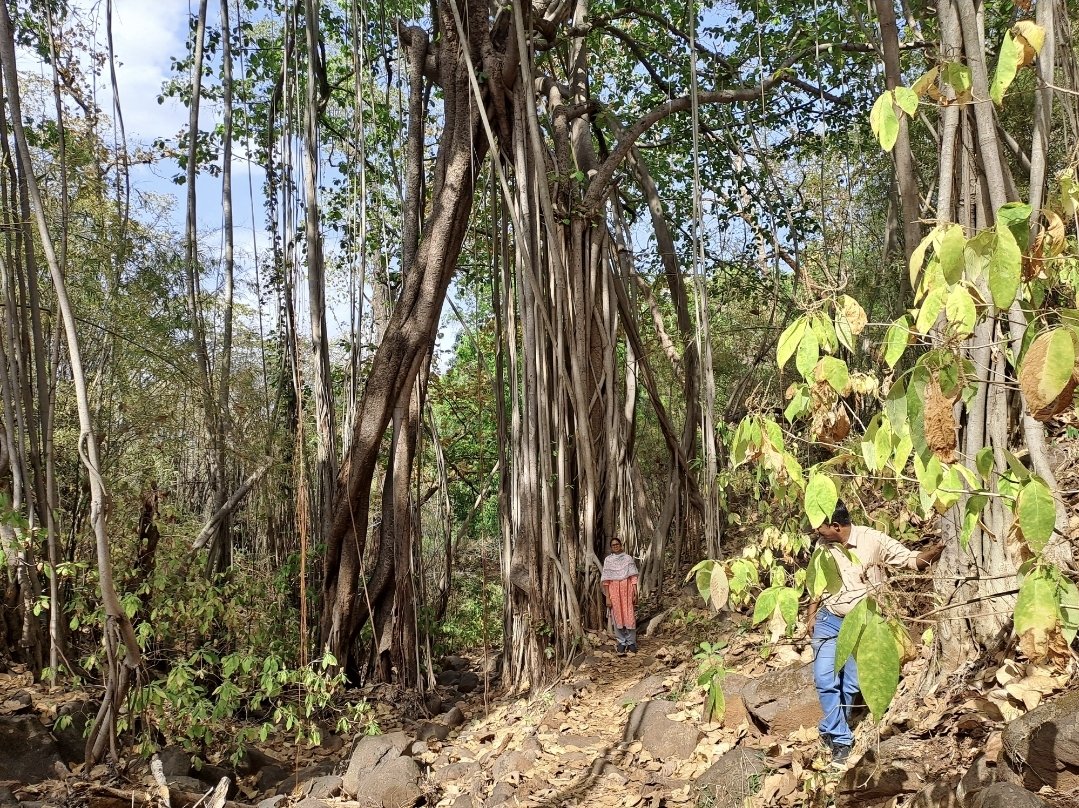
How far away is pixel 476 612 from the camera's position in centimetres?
907

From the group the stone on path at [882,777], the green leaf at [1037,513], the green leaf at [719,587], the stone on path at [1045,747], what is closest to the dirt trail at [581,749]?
the stone on path at [882,777]

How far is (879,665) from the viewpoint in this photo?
1.13 metres

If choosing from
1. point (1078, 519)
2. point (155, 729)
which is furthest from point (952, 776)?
point (155, 729)

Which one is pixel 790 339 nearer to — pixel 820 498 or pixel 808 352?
pixel 808 352

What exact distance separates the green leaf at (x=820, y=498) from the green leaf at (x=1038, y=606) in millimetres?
342

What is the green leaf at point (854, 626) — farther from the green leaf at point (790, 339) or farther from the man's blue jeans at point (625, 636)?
the man's blue jeans at point (625, 636)

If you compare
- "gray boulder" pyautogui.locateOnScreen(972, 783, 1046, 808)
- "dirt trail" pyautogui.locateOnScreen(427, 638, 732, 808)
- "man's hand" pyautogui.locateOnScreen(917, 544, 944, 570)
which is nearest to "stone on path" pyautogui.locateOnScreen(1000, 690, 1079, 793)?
"gray boulder" pyautogui.locateOnScreen(972, 783, 1046, 808)

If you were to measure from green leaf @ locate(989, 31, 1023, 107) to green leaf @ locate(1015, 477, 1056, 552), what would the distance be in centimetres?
62

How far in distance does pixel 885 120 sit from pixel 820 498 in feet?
2.12

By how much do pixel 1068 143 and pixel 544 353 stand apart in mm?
2594

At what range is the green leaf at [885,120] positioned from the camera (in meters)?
1.37

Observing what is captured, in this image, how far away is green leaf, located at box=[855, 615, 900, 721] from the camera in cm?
112

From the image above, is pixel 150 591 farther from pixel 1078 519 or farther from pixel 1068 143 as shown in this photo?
pixel 1068 143

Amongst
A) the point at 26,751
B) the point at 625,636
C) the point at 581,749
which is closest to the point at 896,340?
the point at 581,749
